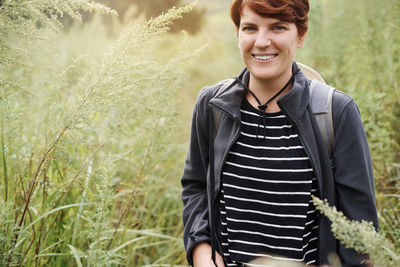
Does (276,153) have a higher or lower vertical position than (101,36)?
lower

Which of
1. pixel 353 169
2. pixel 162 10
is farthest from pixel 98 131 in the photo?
pixel 162 10

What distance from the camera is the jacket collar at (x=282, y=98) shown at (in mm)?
1764

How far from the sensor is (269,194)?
182cm

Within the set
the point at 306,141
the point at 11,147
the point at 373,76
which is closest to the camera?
the point at 306,141

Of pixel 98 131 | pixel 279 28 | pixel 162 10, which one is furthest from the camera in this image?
pixel 162 10

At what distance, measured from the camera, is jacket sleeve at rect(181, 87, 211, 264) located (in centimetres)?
205

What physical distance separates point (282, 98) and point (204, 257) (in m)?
0.89

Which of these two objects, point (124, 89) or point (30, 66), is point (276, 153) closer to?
point (124, 89)

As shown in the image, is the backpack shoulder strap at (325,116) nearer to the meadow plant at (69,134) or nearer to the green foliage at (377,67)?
the meadow plant at (69,134)

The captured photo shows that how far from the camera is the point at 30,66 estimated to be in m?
1.79

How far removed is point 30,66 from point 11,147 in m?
0.62

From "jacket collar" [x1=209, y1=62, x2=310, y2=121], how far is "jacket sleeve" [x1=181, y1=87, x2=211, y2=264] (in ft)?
0.43

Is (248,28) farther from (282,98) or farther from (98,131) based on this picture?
(98,131)

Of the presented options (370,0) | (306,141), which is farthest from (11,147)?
(370,0)
